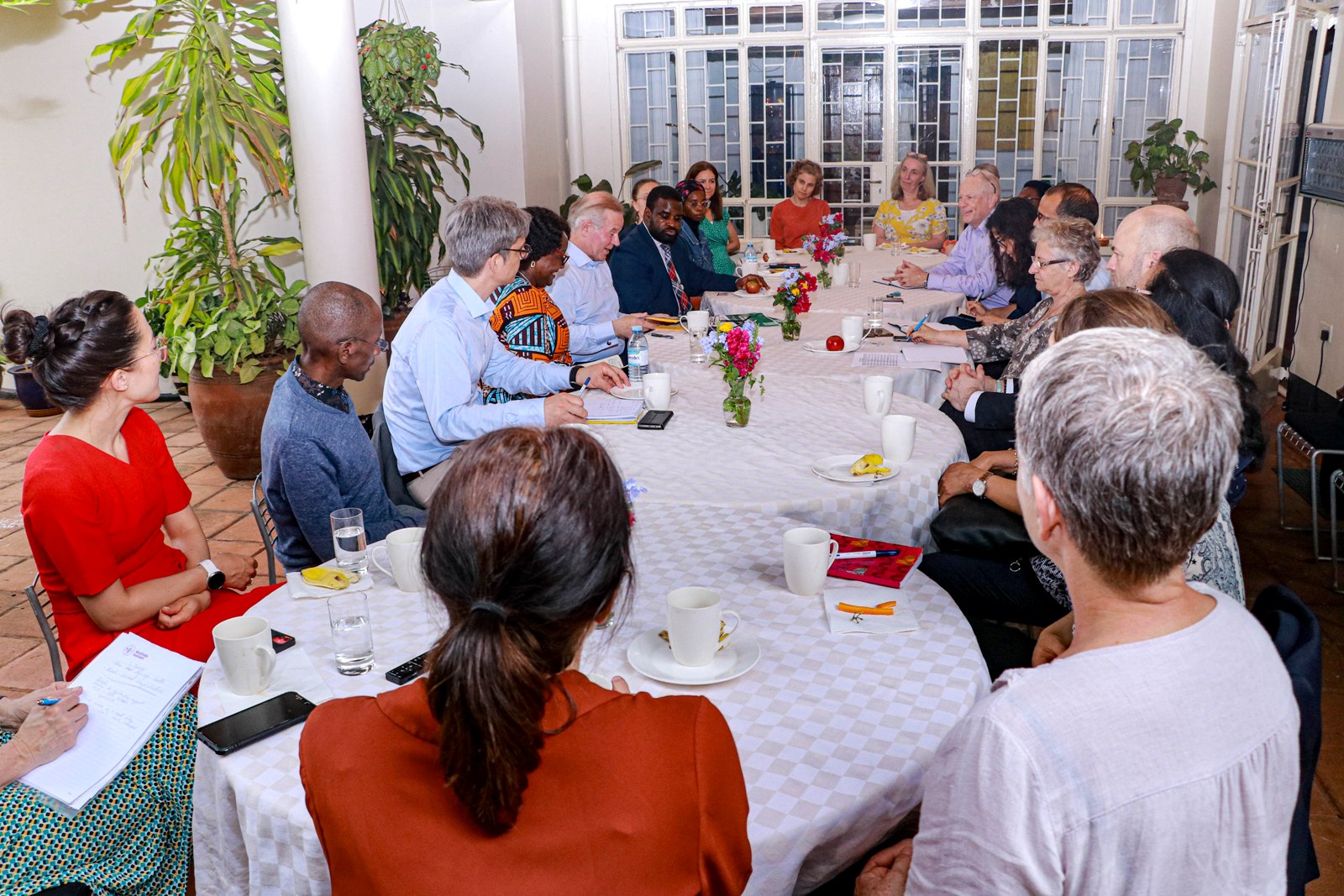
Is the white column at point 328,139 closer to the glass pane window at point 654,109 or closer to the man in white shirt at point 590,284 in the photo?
the man in white shirt at point 590,284

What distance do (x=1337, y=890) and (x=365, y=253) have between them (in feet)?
14.8

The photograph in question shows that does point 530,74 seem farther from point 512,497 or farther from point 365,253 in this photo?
point 512,497

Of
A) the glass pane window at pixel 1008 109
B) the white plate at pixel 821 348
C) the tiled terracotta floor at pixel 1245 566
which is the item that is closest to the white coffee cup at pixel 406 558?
the tiled terracotta floor at pixel 1245 566

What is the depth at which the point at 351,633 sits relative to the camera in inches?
66.4

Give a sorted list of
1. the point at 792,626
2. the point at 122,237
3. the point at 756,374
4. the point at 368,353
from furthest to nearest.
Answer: the point at 122,237 → the point at 756,374 → the point at 368,353 → the point at 792,626

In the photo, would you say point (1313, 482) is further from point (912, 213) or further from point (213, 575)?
point (912, 213)

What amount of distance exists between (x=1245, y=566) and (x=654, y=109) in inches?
266

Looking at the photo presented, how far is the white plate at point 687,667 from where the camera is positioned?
63.1 inches

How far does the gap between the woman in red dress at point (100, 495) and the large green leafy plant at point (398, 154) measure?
346cm

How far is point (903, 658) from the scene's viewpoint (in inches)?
66.5

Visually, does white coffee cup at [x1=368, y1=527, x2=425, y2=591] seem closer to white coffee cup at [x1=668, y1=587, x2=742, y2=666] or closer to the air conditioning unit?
white coffee cup at [x1=668, y1=587, x2=742, y2=666]

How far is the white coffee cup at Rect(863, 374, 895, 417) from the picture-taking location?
117 inches

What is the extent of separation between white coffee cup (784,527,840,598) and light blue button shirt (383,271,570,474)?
130 cm

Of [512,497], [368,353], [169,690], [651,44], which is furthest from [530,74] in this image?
[512,497]
